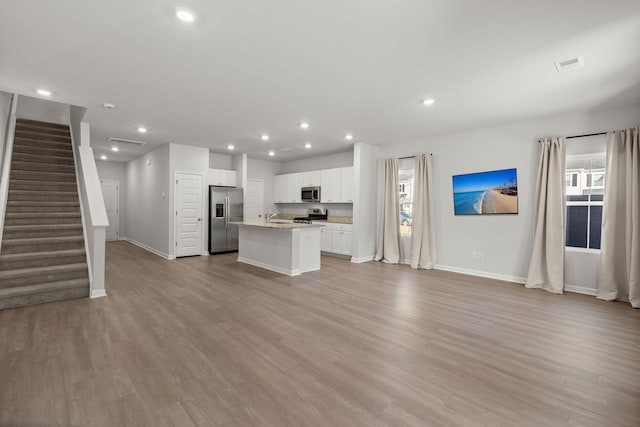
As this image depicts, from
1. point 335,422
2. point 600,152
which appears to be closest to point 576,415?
point 335,422

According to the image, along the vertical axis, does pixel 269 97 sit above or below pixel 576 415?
above

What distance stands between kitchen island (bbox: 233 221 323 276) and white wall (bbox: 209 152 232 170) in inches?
114

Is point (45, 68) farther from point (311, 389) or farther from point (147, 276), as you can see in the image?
point (311, 389)

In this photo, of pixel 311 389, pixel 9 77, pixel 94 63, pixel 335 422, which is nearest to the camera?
pixel 335 422

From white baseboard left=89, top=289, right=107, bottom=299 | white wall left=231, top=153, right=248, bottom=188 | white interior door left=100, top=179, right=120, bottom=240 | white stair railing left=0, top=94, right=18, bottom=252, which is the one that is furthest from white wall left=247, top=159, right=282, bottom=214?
white baseboard left=89, top=289, right=107, bottom=299

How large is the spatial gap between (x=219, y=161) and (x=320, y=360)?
23.5 ft

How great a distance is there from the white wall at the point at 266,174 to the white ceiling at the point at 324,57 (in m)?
4.01

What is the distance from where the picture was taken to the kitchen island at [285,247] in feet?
17.8

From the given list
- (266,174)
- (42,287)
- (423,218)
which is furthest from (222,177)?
(423,218)

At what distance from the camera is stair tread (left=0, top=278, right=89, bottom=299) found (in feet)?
11.7

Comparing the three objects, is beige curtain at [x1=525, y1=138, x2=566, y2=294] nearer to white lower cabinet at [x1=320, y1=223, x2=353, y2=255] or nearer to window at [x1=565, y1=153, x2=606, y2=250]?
window at [x1=565, y1=153, x2=606, y2=250]

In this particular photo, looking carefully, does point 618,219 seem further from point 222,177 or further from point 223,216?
point 222,177

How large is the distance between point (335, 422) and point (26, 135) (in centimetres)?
785

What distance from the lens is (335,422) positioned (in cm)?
174
